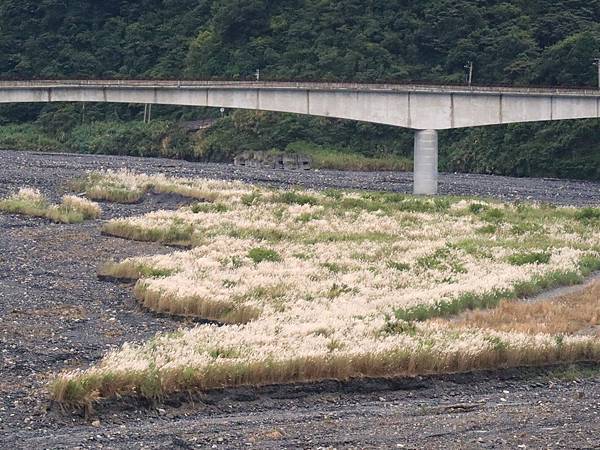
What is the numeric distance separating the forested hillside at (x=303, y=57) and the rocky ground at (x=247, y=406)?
210 feet

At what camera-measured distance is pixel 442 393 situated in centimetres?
2325

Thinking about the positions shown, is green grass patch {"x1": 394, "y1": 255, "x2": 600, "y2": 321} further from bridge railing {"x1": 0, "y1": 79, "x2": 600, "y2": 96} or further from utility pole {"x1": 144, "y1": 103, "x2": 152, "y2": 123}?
utility pole {"x1": 144, "y1": 103, "x2": 152, "y2": 123}

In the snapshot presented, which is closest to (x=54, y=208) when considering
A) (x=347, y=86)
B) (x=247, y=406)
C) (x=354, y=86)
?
(x=354, y=86)

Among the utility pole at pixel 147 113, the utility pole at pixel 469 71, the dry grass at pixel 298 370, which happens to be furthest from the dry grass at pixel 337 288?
the utility pole at pixel 147 113

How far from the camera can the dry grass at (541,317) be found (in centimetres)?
2834

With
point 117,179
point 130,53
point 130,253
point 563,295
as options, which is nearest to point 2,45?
point 130,53

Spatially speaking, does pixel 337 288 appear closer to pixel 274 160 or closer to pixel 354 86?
pixel 354 86

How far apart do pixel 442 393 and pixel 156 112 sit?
104 m

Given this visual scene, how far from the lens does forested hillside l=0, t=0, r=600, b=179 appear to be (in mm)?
95812

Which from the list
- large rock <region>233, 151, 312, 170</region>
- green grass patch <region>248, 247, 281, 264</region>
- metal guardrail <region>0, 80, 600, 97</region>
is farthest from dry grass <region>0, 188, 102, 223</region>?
large rock <region>233, 151, 312, 170</region>

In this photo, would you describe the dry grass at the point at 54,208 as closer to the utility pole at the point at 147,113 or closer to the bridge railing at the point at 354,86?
the bridge railing at the point at 354,86

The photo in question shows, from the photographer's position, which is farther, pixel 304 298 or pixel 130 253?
pixel 130 253

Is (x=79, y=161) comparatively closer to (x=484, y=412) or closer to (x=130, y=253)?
(x=130, y=253)

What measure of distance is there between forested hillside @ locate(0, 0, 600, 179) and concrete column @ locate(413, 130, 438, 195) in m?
22.2
